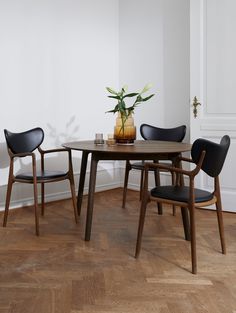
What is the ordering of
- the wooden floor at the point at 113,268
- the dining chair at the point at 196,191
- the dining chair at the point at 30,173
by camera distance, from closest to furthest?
the wooden floor at the point at 113,268 < the dining chair at the point at 196,191 < the dining chair at the point at 30,173

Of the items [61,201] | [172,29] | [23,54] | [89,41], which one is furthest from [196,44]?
[61,201]

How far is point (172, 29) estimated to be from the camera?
4879 mm

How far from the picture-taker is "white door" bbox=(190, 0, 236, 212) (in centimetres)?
409

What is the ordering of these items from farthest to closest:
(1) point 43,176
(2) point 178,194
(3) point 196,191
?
1. (1) point 43,176
2. (3) point 196,191
3. (2) point 178,194

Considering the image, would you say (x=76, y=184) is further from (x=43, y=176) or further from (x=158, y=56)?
(x=158, y=56)

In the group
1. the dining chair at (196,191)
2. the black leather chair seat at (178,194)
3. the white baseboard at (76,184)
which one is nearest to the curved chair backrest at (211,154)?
the dining chair at (196,191)

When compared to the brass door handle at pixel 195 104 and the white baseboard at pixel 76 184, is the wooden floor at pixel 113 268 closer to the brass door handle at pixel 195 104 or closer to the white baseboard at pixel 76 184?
the white baseboard at pixel 76 184

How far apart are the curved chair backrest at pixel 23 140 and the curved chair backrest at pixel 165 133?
1.21 metres

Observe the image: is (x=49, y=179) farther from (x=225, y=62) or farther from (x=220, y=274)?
(x=225, y=62)

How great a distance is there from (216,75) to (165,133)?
83 cm

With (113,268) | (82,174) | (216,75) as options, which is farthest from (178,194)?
(216,75)

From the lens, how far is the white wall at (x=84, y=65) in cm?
441

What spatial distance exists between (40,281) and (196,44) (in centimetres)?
287

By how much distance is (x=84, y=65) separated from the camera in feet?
16.7
